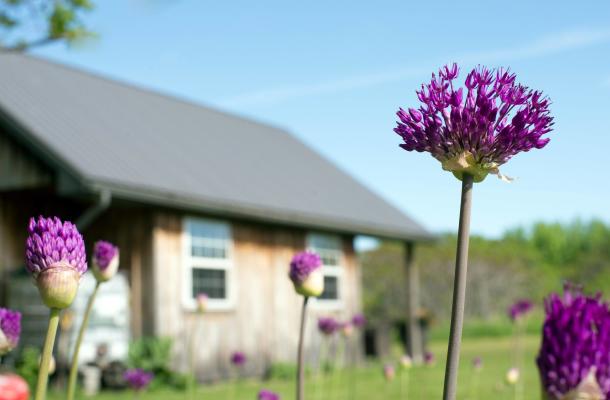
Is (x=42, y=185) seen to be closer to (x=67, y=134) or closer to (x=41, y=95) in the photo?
(x=67, y=134)

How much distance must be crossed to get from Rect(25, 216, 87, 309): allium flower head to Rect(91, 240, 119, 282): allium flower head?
110cm

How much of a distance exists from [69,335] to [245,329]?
3734 mm

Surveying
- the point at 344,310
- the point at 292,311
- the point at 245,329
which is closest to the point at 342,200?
the point at 344,310

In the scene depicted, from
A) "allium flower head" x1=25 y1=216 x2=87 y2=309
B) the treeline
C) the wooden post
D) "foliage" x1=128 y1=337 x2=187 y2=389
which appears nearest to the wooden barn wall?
"foliage" x1=128 y1=337 x2=187 y2=389

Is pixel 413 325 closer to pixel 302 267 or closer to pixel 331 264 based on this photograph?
pixel 331 264

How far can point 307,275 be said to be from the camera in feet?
9.32

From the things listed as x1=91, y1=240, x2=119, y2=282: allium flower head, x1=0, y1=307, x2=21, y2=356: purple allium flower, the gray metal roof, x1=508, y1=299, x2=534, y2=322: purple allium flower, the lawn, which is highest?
the gray metal roof

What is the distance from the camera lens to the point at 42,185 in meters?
12.9

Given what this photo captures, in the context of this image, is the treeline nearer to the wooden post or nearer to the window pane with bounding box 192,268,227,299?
the wooden post

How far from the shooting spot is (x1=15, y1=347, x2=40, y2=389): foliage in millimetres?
11008

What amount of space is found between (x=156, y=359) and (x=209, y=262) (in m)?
2.22

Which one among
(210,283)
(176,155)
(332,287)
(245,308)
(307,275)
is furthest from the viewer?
(332,287)

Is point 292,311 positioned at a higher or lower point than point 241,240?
lower

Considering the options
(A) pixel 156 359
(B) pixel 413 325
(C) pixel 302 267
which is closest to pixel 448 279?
(B) pixel 413 325
